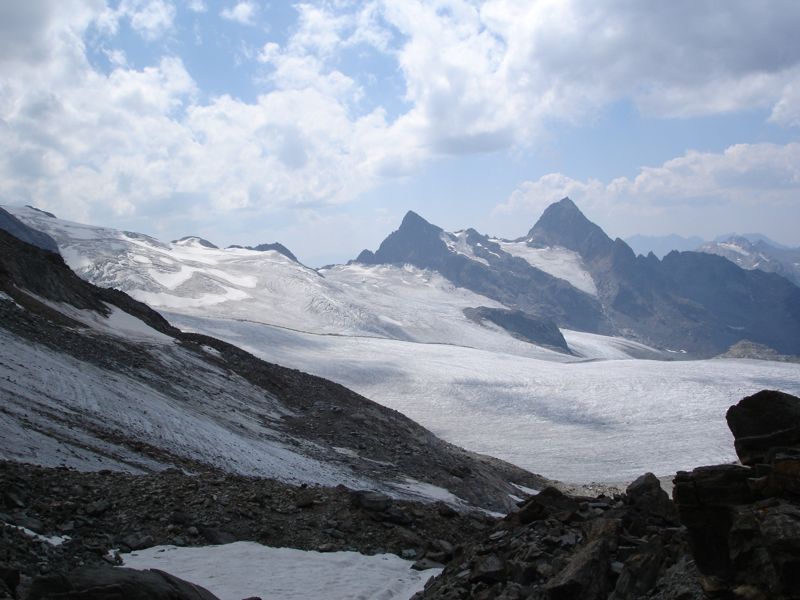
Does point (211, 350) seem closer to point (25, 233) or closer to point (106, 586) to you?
point (106, 586)

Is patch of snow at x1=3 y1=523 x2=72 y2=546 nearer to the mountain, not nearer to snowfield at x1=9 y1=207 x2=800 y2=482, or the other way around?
the mountain

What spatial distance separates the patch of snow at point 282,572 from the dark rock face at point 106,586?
3394 mm

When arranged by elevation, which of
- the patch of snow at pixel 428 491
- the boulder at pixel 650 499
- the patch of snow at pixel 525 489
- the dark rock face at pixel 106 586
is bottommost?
the patch of snow at pixel 428 491

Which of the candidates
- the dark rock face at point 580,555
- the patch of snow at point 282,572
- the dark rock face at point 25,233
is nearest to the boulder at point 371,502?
the patch of snow at point 282,572

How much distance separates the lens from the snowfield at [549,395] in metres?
57.8

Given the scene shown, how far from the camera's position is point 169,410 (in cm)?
2967

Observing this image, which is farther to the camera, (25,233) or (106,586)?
(25,233)

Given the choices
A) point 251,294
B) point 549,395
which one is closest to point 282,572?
point 549,395

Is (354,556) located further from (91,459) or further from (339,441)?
(339,441)

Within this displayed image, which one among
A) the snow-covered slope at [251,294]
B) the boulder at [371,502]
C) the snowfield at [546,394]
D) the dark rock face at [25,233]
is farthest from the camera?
the snow-covered slope at [251,294]

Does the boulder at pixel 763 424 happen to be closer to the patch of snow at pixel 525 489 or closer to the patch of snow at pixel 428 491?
the patch of snow at pixel 428 491

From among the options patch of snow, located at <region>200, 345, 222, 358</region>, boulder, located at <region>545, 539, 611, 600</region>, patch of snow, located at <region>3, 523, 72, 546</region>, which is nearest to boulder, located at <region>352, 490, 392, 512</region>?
patch of snow, located at <region>3, 523, 72, 546</region>

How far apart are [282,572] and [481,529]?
7147 mm

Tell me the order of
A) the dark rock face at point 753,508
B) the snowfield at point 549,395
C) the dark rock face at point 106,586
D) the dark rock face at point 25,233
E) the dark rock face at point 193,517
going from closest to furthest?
1. the dark rock face at point 753,508
2. the dark rock face at point 106,586
3. the dark rock face at point 193,517
4. the snowfield at point 549,395
5. the dark rock face at point 25,233
